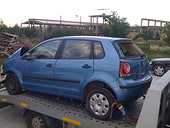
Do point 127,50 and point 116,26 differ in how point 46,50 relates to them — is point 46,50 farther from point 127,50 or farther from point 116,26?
point 116,26

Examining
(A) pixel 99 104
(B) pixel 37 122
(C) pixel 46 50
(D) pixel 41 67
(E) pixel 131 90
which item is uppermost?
(C) pixel 46 50

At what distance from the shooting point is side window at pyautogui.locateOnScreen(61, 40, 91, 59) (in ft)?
19.5

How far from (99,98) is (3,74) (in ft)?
10.0

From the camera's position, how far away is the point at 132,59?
18.4 feet

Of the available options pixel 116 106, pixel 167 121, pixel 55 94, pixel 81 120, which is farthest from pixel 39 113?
pixel 167 121

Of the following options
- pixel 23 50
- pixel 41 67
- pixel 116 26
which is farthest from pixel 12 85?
pixel 116 26

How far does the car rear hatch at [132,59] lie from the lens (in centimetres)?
551

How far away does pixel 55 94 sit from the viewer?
21.2ft

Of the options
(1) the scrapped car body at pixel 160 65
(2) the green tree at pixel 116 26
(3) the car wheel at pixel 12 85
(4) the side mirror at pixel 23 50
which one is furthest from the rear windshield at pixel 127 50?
(2) the green tree at pixel 116 26

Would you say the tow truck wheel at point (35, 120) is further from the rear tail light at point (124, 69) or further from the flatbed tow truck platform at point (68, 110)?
the rear tail light at point (124, 69)

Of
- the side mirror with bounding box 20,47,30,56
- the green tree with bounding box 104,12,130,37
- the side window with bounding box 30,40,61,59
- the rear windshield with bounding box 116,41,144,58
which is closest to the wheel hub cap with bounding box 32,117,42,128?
the side window with bounding box 30,40,61,59

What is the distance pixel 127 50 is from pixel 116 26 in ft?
88.6

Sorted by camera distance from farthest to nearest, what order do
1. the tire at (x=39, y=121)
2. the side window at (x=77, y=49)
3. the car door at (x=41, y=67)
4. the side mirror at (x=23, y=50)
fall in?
1. the side mirror at (x=23, y=50)
2. the car door at (x=41, y=67)
3. the tire at (x=39, y=121)
4. the side window at (x=77, y=49)

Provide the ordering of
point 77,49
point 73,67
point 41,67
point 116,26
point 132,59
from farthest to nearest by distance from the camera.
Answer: point 116,26 → point 41,67 → point 77,49 → point 73,67 → point 132,59
